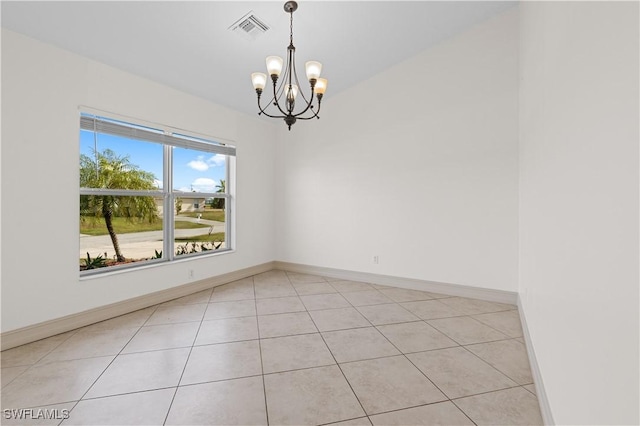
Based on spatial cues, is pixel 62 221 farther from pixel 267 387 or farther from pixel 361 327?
pixel 361 327

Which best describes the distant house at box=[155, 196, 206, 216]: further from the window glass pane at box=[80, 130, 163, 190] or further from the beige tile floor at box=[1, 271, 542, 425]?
the beige tile floor at box=[1, 271, 542, 425]

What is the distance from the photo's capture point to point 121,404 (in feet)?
5.57

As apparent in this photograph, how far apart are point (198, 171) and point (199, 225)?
800 mm

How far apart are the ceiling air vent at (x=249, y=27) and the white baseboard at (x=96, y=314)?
3.13m

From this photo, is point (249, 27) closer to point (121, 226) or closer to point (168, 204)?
point (168, 204)

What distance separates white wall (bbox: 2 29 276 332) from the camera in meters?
2.33

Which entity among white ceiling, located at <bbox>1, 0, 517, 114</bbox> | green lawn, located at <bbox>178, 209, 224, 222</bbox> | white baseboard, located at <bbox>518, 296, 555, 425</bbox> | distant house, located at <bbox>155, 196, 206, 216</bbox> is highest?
white ceiling, located at <bbox>1, 0, 517, 114</bbox>

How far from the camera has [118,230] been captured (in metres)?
Answer: 3.24

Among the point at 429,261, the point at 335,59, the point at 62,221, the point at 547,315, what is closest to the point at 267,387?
the point at 547,315

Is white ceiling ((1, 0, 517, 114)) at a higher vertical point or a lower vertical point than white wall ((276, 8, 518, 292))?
higher

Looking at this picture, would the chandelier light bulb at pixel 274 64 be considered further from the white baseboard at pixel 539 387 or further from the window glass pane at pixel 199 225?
the white baseboard at pixel 539 387

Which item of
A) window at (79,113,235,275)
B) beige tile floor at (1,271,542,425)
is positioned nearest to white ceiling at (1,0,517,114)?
window at (79,113,235,275)

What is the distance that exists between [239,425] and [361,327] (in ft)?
5.03

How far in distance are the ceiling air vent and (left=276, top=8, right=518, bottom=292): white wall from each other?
1957 mm
